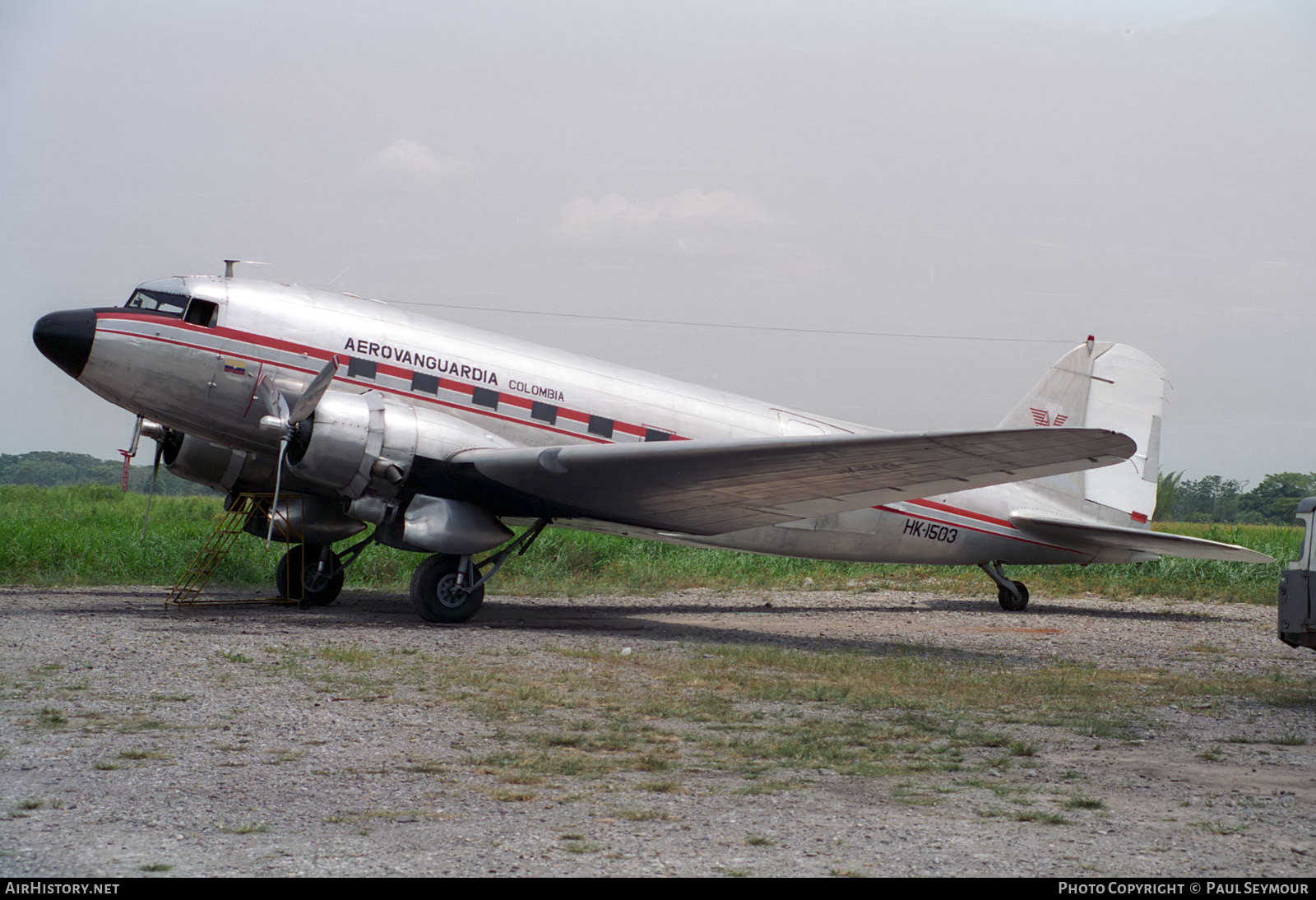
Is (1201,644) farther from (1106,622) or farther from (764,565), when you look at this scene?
(764,565)

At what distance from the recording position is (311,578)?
44.9ft

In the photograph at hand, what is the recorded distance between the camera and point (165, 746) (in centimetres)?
537

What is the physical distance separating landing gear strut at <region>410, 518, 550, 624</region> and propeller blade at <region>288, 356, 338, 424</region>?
203 centimetres

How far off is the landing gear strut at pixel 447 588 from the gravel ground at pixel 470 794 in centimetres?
235

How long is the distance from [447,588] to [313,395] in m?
2.48

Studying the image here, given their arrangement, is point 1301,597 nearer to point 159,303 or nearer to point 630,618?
point 630,618

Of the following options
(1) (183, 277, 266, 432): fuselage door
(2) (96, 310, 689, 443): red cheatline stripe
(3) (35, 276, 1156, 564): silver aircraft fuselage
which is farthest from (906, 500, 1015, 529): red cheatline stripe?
(1) (183, 277, 266, 432): fuselage door

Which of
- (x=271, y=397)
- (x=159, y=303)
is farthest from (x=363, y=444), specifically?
(x=159, y=303)

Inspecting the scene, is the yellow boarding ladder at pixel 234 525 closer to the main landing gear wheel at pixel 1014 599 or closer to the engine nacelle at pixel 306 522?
the engine nacelle at pixel 306 522

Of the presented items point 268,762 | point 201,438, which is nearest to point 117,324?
point 201,438

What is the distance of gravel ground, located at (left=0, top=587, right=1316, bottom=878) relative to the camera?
3791 millimetres

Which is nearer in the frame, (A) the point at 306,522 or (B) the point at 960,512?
(A) the point at 306,522

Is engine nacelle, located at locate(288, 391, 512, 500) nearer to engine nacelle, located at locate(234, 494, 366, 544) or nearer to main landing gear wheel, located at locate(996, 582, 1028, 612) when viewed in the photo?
engine nacelle, located at locate(234, 494, 366, 544)

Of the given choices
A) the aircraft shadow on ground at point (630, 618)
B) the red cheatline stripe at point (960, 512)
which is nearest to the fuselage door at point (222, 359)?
the aircraft shadow on ground at point (630, 618)
